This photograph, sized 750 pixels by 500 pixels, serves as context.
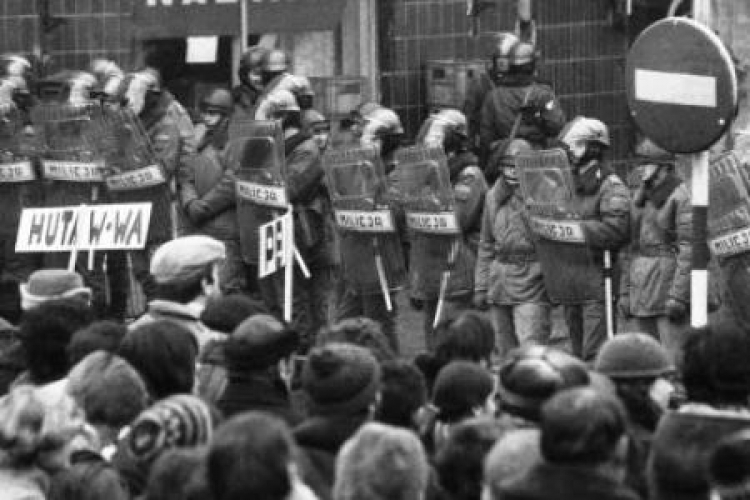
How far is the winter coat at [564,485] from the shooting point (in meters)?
7.29

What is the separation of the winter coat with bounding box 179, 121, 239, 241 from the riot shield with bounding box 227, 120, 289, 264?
0.19 m

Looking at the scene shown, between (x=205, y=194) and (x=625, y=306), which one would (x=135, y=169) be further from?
(x=625, y=306)

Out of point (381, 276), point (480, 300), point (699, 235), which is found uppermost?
point (699, 235)

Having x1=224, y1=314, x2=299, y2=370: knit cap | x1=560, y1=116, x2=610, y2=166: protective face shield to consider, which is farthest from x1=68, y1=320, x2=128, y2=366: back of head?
x1=560, y1=116, x2=610, y2=166: protective face shield

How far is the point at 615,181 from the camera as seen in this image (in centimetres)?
1597

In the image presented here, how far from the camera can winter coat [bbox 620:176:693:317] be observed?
49.8ft

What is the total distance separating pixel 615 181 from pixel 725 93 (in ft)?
13.3

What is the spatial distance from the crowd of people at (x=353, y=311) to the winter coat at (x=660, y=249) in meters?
0.02

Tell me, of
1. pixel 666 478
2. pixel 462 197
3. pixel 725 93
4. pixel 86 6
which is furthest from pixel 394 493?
pixel 86 6

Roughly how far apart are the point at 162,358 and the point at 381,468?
202 cm

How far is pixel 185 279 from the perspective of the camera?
38.6 ft

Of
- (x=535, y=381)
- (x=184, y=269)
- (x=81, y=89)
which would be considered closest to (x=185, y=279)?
(x=184, y=269)

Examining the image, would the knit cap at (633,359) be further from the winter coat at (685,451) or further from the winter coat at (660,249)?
the winter coat at (660,249)

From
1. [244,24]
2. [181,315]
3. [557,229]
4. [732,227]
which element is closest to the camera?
[181,315]
